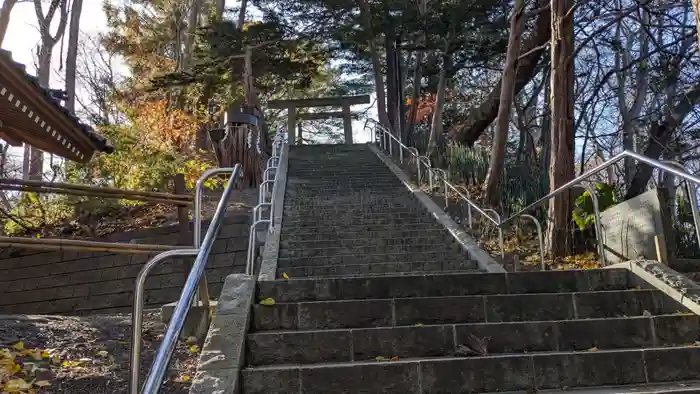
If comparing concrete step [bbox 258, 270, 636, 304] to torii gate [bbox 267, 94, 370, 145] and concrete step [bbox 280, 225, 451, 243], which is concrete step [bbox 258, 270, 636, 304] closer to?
concrete step [bbox 280, 225, 451, 243]

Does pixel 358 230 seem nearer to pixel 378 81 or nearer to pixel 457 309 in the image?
pixel 457 309

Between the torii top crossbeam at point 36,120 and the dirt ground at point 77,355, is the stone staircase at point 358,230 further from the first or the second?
the torii top crossbeam at point 36,120

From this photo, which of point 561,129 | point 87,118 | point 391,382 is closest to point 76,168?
point 87,118

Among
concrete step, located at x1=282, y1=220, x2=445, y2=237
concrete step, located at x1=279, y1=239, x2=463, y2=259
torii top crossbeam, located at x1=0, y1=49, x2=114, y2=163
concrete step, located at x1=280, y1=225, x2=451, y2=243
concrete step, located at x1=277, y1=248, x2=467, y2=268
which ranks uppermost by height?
torii top crossbeam, located at x1=0, y1=49, x2=114, y2=163

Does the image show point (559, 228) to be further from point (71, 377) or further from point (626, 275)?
point (71, 377)

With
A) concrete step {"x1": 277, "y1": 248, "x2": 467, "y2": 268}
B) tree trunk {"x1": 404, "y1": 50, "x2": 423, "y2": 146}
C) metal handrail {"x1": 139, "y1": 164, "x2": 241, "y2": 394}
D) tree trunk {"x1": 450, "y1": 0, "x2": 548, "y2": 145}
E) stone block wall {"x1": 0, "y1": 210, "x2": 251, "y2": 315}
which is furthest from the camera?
tree trunk {"x1": 404, "y1": 50, "x2": 423, "y2": 146}

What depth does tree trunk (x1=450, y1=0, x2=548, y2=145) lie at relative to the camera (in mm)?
10702

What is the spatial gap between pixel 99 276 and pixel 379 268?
14.6 ft

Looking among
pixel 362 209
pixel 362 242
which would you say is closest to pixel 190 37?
pixel 362 209

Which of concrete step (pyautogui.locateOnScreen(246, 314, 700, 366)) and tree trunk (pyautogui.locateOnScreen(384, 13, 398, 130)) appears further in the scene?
tree trunk (pyautogui.locateOnScreen(384, 13, 398, 130))

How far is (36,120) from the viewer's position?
20.9ft

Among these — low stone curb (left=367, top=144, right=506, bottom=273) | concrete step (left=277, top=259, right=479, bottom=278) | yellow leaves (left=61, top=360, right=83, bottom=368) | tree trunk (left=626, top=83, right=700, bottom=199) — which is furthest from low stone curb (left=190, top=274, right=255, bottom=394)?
tree trunk (left=626, top=83, right=700, bottom=199)

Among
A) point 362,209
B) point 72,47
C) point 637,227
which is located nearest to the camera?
point 637,227

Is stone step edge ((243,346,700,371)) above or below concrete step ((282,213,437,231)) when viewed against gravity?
below
